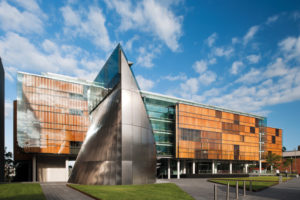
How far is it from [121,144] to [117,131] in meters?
1.32

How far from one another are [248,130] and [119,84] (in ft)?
166

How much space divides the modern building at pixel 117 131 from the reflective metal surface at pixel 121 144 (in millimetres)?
88

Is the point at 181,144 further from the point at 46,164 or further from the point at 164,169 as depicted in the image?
the point at 46,164

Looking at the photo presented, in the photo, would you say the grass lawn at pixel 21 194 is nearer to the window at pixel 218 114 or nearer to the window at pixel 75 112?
the window at pixel 75 112

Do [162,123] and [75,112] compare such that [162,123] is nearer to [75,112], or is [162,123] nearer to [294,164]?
[75,112]

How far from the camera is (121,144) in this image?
22.5 meters

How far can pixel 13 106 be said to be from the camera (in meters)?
54.8

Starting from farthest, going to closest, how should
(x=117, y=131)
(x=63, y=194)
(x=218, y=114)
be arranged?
(x=218, y=114)
(x=117, y=131)
(x=63, y=194)

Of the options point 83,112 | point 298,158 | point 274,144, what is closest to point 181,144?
point 83,112

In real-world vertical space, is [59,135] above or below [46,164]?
above

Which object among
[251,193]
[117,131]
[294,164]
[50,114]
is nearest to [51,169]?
[50,114]

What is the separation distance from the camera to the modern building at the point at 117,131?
23297 millimetres

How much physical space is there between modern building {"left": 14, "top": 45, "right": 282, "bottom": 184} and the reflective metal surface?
0.09 meters

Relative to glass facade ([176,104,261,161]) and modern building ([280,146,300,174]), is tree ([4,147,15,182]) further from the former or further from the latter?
modern building ([280,146,300,174])
